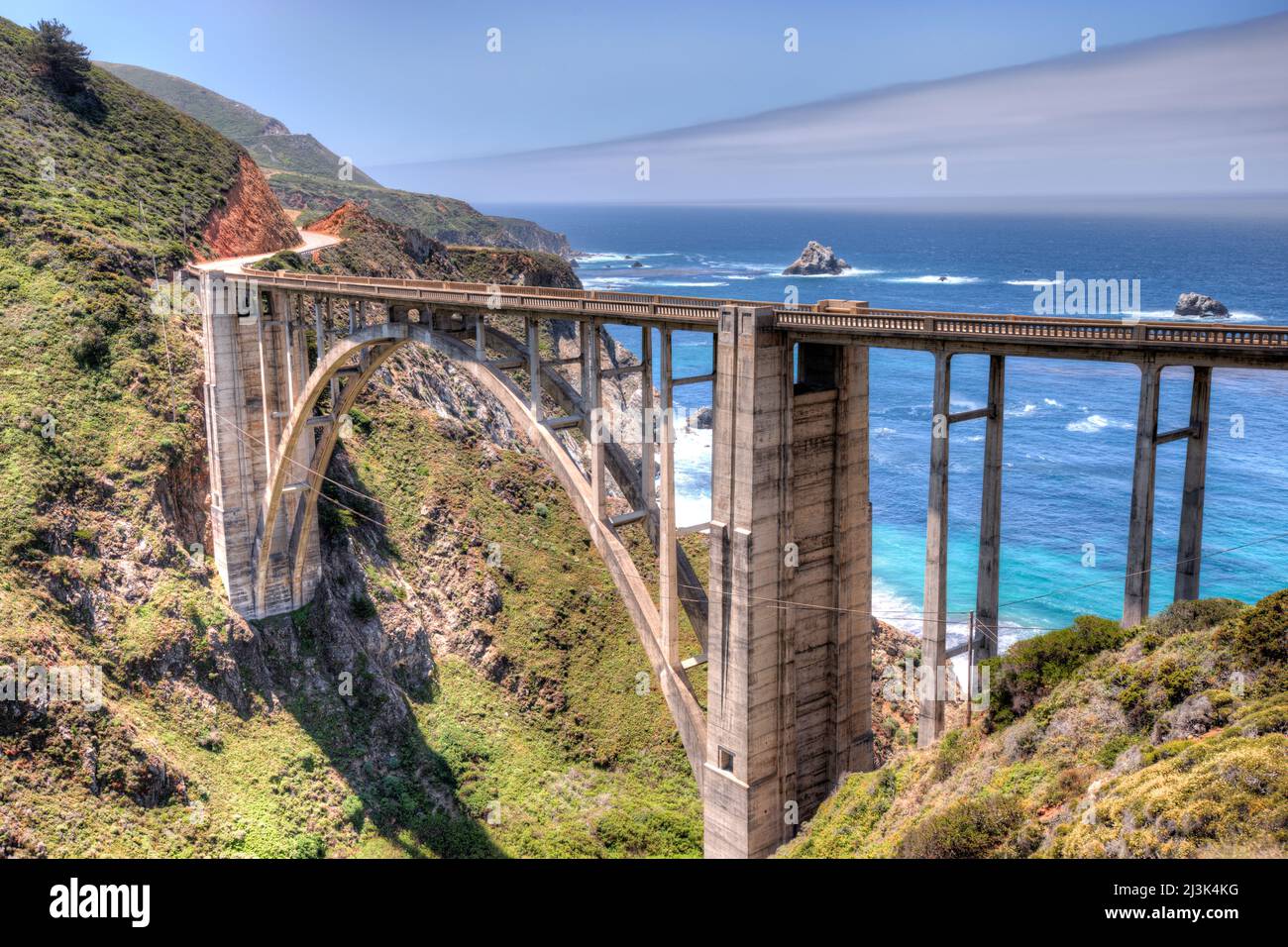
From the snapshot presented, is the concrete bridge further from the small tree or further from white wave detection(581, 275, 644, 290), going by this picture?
white wave detection(581, 275, 644, 290)

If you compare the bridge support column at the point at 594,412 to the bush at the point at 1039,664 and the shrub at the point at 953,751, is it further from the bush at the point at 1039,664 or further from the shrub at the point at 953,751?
the bush at the point at 1039,664

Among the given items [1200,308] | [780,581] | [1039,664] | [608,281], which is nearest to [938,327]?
[1039,664]

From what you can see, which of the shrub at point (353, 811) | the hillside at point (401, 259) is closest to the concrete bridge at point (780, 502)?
the shrub at point (353, 811)

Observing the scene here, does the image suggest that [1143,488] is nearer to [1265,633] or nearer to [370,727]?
[1265,633]

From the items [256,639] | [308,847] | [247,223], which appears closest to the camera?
[308,847]

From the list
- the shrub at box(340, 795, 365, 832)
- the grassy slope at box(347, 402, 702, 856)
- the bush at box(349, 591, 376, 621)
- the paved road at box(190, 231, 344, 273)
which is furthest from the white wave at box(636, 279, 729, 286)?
the shrub at box(340, 795, 365, 832)
